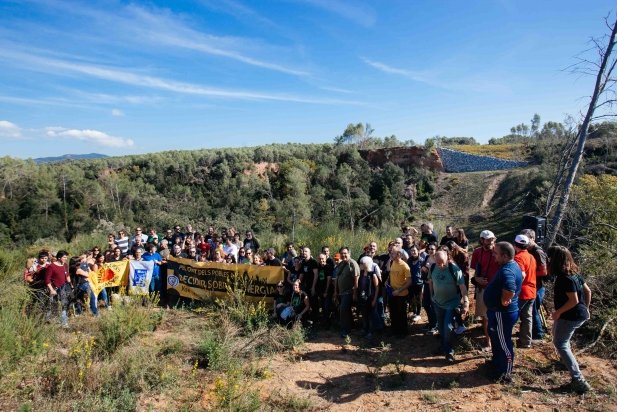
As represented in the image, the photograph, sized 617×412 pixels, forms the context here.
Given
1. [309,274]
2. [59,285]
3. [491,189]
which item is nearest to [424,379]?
[309,274]

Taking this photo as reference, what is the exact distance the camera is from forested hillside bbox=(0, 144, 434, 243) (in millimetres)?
31031

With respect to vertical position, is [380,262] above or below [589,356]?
above

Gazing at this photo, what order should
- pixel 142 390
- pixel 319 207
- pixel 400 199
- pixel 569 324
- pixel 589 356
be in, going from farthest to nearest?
1. pixel 400 199
2. pixel 319 207
3. pixel 589 356
4. pixel 142 390
5. pixel 569 324

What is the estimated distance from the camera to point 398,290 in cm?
598

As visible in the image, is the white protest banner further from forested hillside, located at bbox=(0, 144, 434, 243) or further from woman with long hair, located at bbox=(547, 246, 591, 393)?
forested hillside, located at bbox=(0, 144, 434, 243)

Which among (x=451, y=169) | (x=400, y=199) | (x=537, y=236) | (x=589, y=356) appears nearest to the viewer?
(x=589, y=356)

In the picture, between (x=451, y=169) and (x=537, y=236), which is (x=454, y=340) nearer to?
(x=537, y=236)

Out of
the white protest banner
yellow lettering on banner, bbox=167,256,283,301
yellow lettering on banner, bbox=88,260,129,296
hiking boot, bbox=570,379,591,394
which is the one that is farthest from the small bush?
hiking boot, bbox=570,379,591,394

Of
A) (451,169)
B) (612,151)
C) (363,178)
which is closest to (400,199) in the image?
(363,178)

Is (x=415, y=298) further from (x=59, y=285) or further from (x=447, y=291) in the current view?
(x=59, y=285)

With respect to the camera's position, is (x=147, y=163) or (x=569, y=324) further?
(x=147, y=163)

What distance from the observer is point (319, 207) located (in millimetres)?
33969

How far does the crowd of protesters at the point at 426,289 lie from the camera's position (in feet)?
14.2

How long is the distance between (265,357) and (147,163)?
4555cm
